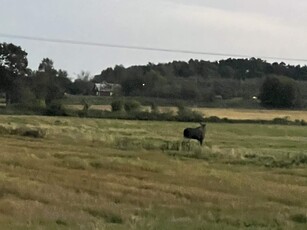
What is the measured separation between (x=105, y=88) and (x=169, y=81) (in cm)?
1815

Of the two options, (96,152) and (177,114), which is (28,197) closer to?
A: (96,152)

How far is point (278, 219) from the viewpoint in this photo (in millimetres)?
15906

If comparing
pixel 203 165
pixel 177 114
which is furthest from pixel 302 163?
pixel 177 114

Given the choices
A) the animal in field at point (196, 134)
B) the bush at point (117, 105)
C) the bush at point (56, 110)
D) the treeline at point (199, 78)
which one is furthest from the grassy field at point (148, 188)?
the treeline at point (199, 78)

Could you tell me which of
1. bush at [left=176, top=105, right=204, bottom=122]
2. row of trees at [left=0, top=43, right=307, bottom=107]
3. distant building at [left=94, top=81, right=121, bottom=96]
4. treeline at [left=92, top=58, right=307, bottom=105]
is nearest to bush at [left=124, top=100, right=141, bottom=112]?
bush at [left=176, top=105, right=204, bottom=122]

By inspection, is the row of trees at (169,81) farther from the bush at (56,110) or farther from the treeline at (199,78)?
the bush at (56,110)

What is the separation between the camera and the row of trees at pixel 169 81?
10744 cm

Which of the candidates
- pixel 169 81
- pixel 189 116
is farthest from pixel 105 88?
pixel 189 116

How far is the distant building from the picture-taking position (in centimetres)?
13950

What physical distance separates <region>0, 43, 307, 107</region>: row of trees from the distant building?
1.26 m

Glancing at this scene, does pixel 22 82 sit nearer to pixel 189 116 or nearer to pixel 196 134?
pixel 189 116

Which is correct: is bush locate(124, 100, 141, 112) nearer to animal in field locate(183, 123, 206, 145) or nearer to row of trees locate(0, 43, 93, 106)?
row of trees locate(0, 43, 93, 106)

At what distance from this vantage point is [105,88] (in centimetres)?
14838

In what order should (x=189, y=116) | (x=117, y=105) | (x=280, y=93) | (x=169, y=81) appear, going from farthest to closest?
(x=169, y=81) < (x=280, y=93) < (x=117, y=105) < (x=189, y=116)
